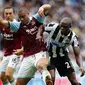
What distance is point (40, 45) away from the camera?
9.84 meters

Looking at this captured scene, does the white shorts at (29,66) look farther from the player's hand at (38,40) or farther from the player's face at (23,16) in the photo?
the player's face at (23,16)

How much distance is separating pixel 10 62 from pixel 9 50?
0.41 metres

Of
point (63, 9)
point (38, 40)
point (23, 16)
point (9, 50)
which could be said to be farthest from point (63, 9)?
point (38, 40)

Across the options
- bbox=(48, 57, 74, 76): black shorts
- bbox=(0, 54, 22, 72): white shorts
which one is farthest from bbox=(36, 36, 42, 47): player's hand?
bbox=(0, 54, 22, 72): white shorts

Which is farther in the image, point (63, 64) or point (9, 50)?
point (9, 50)

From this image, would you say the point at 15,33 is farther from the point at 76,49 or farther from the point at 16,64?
the point at 76,49

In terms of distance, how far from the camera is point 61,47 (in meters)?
10.1

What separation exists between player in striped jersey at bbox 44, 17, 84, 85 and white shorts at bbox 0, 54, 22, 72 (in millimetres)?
819

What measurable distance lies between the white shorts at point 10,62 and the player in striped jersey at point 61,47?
2.69 ft

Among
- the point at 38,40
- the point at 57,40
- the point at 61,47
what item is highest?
the point at 38,40

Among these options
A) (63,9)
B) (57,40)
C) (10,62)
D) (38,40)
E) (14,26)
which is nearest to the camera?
(38,40)

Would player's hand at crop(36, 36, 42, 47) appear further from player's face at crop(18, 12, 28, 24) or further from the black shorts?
the black shorts

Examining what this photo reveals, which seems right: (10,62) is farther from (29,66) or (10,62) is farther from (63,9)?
(63,9)

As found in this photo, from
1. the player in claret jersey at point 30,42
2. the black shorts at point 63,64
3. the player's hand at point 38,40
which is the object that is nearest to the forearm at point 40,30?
the player in claret jersey at point 30,42
